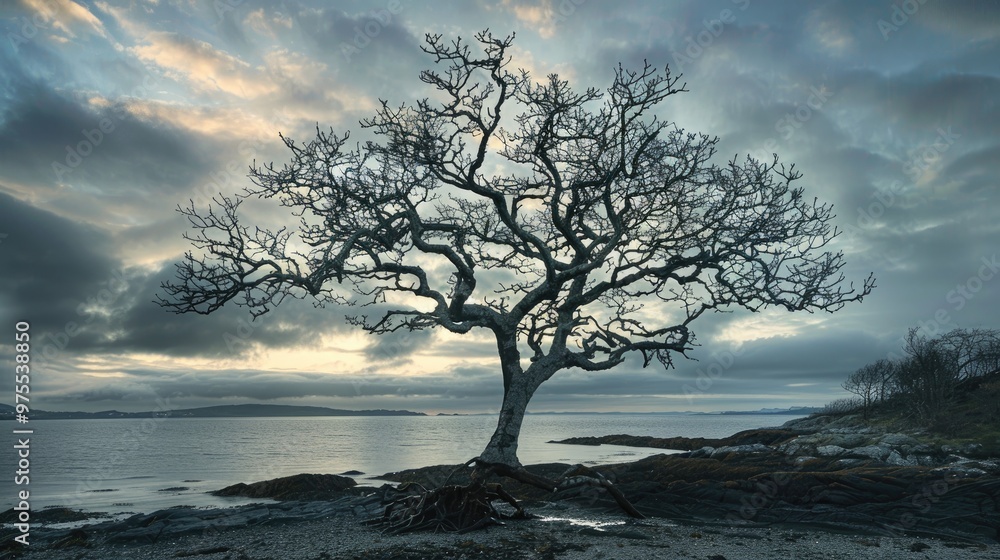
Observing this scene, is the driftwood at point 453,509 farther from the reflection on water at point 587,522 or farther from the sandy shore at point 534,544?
the reflection on water at point 587,522

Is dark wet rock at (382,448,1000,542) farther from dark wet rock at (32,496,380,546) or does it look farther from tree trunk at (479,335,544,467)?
dark wet rock at (32,496,380,546)

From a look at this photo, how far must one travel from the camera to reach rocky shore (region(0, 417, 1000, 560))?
27.4 ft

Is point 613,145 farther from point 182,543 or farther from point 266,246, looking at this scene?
point 182,543

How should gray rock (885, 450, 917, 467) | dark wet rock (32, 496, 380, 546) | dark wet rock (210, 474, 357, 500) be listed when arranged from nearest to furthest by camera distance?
1. dark wet rock (32, 496, 380, 546)
2. dark wet rock (210, 474, 357, 500)
3. gray rock (885, 450, 917, 467)

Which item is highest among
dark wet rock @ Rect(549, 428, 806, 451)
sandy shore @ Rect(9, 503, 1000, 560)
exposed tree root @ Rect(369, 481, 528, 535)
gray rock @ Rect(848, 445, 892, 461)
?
exposed tree root @ Rect(369, 481, 528, 535)

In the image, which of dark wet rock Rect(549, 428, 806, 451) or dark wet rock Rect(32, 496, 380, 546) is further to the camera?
dark wet rock Rect(549, 428, 806, 451)

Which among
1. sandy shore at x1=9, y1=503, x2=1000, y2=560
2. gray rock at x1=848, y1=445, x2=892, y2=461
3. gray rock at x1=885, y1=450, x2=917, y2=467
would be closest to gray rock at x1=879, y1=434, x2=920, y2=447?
gray rock at x1=848, y1=445, x2=892, y2=461

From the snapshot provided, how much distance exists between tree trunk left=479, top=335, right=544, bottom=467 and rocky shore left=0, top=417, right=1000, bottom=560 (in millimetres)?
2057

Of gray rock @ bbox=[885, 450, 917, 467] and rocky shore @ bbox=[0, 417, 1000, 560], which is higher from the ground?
rocky shore @ bbox=[0, 417, 1000, 560]

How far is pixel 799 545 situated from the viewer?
8.76 meters

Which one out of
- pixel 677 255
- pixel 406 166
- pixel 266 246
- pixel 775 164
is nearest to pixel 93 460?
pixel 266 246

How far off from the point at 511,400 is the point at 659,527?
25.1 ft

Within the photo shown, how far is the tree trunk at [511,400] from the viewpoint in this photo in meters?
16.7

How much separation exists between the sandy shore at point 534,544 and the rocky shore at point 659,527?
28mm
